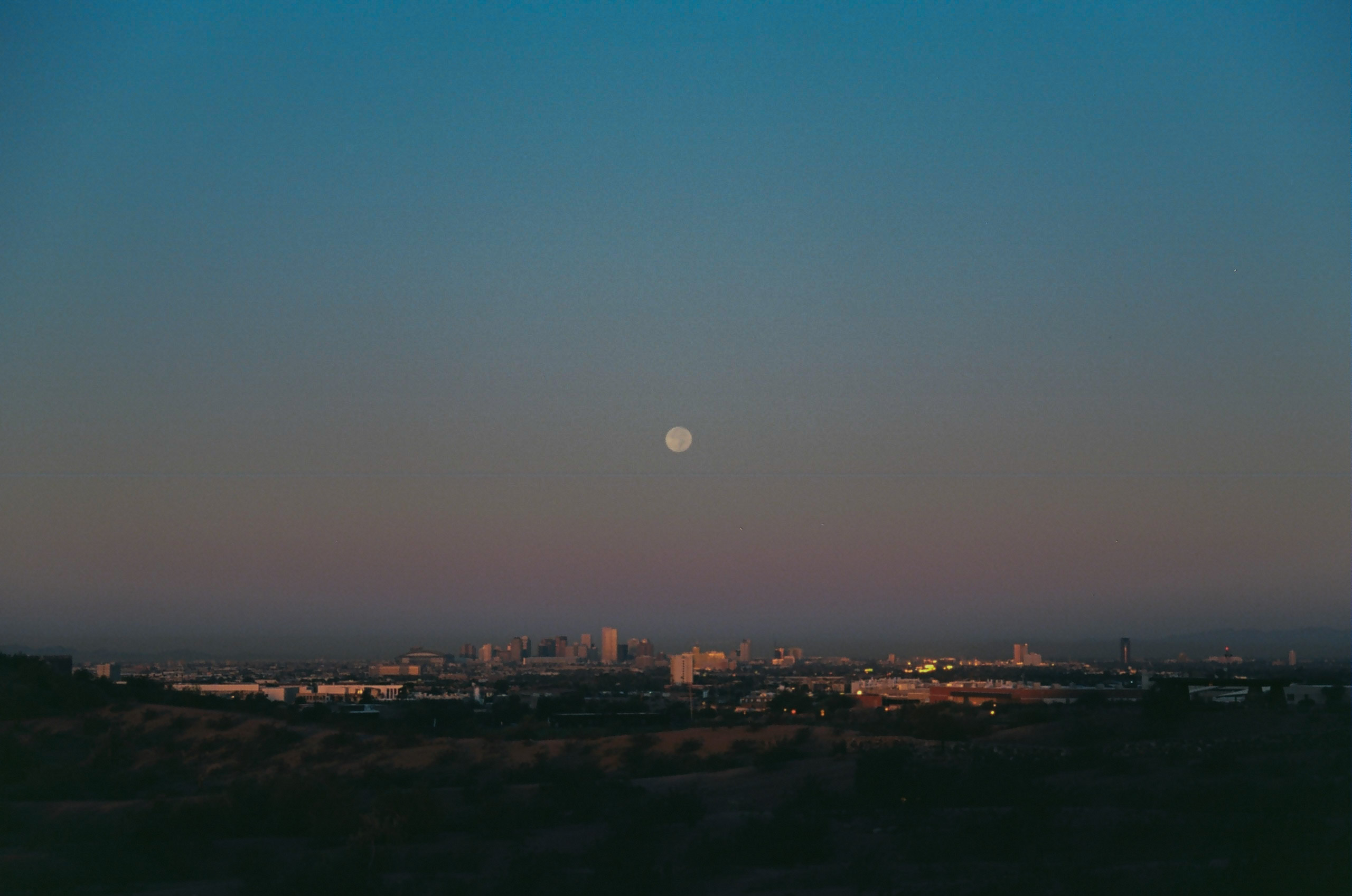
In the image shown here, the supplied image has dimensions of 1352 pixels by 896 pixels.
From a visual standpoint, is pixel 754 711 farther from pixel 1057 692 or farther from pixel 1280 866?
pixel 1280 866

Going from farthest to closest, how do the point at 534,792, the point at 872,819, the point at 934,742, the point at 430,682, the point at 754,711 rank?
the point at 430,682, the point at 754,711, the point at 934,742, the point at 534,792, the point at 872,819

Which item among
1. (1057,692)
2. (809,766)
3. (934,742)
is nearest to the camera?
(809,766)

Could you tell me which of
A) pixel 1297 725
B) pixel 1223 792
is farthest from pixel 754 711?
pixel 1223 792

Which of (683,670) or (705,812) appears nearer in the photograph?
(705,812)

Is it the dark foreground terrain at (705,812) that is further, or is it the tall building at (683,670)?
the tall building at (683,670)
